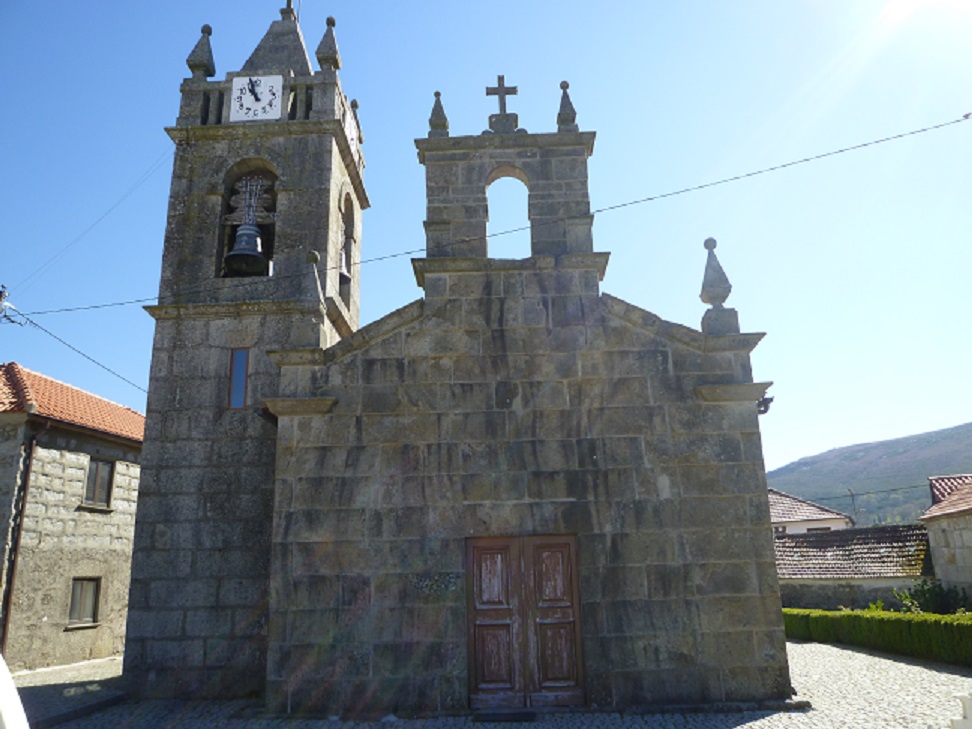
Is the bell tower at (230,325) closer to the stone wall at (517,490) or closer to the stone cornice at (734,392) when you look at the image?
the stone wall at (517,490)

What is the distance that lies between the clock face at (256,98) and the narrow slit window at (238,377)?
457 centimetres

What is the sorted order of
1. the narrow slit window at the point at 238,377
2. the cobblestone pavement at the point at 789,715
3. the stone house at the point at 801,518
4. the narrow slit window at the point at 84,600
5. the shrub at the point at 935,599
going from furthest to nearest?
the stone house at the point at 801,518
the shrub at the point at 935,599
the narrow slit window at the point at 84,600
the narrow slit window at the point at 238,377
the cobblestone pavement at the point at 789,715

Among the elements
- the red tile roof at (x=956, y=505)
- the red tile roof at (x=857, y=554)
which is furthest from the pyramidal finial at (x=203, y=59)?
the red tile roof at (x=956, y=505)

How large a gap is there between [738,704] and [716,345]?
4435 millimetres

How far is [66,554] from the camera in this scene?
1475cm

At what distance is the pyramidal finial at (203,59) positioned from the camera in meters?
13.0

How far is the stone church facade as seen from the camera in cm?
836

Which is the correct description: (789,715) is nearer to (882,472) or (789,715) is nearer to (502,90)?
(502,90)

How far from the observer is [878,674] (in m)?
10.7

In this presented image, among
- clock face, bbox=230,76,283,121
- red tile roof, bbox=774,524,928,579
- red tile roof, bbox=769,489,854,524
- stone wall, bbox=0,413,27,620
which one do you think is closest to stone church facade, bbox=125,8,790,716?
clock face, bbox=230,76,283,121

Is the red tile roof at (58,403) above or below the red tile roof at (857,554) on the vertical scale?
above

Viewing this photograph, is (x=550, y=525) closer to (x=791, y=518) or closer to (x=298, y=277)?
(x=298, y=277)

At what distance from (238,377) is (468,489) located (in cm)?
465

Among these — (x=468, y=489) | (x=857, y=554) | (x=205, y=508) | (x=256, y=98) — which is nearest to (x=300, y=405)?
(x=468, y=489)
